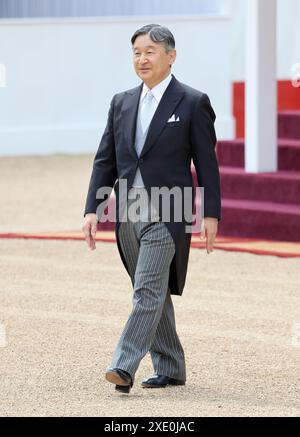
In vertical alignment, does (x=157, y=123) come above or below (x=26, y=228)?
above

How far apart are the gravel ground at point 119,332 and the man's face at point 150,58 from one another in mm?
1245

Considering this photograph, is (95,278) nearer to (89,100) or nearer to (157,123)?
(157,123)

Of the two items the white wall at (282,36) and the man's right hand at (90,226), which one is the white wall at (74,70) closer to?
the white wall at (282,36)

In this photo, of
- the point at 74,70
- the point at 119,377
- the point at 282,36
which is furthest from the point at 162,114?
the point at 282,36

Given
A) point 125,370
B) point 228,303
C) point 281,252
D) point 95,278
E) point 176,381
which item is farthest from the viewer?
point 281,252

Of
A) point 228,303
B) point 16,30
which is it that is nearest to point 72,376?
point 228,303

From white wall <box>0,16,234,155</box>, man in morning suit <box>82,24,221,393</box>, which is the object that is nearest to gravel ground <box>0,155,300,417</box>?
man in morning suit <box>82,24,221,393</box>

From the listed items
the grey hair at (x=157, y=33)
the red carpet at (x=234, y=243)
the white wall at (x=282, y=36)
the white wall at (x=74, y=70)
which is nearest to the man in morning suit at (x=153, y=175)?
the grey hair at (x=157, y=33)

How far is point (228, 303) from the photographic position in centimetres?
725

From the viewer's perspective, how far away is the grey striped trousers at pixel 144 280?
197 inches

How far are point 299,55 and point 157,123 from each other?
39.5 feet

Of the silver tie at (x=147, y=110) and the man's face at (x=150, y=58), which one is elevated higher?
the man's face at (x=150, y=58)

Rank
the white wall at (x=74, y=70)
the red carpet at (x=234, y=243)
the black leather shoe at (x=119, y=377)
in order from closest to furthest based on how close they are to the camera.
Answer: the black leather shoe at (x=119, y=377), the red carpet at (x=234, y=243), the white wall at (x=74, y=70)

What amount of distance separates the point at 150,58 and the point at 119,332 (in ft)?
6.15
